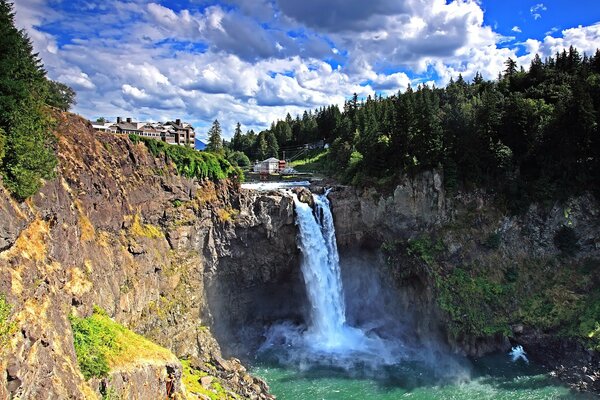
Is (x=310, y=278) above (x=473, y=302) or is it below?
above

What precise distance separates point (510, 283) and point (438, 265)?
21.4ft

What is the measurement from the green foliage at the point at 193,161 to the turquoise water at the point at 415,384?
16937mm

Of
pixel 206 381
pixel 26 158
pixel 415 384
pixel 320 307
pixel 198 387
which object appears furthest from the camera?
pixel 320 307

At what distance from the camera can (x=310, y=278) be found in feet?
141

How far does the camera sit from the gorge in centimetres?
2595

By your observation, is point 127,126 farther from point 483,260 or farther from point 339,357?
point 483,260

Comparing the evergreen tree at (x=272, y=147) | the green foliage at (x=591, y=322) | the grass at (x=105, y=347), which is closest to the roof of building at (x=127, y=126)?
the evergreen tree at (x=272, y=147)

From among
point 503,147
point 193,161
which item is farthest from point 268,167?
point 503,147

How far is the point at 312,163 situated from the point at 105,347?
62725 mm

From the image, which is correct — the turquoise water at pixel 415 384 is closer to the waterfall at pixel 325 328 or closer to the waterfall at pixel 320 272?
the waterfall at pixel 325 328

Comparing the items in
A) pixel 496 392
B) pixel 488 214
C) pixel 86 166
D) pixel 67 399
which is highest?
pixel 86 166

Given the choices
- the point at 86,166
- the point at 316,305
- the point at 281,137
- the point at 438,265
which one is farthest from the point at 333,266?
the point at 281,137

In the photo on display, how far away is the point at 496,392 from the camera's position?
31734mm

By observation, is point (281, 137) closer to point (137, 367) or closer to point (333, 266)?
point (333, 266)
